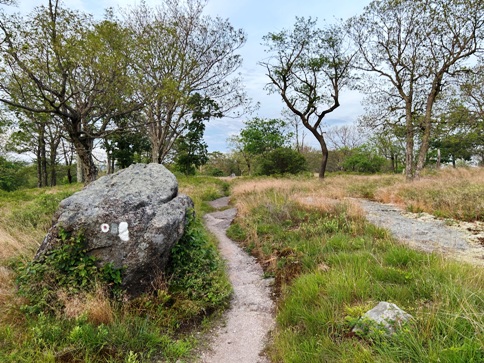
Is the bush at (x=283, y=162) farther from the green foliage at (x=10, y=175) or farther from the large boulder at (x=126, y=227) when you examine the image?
the green foliage at (x=10, y=175)

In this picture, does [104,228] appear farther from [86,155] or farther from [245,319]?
[86,155]

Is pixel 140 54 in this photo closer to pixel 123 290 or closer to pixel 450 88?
pixel 123 290

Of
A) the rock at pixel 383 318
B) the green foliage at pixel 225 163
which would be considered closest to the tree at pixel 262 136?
the green foliage at pixel 225 163

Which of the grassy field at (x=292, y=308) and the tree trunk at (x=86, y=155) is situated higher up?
the tree trunk at (x=86, y=155)

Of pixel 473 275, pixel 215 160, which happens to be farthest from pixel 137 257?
pixel 215 160

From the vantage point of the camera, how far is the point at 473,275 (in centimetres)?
295

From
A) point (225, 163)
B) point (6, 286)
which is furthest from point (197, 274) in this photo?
point (225, 163)

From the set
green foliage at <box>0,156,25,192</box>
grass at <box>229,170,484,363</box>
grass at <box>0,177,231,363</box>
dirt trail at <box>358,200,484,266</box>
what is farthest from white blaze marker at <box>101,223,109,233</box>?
green foliage at <box>0,156,25,192</box>

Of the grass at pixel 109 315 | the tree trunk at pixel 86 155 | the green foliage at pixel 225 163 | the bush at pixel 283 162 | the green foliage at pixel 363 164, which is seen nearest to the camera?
the grass at pixel 109 315

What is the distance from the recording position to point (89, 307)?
2.91 metres

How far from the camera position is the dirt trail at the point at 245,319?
9.32 ft

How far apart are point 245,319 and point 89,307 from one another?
207cm

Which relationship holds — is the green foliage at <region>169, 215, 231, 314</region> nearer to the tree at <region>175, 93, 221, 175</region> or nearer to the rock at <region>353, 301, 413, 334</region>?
the rock at <region>353, 301, 413, 334</region>

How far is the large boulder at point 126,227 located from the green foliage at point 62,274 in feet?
0.33
